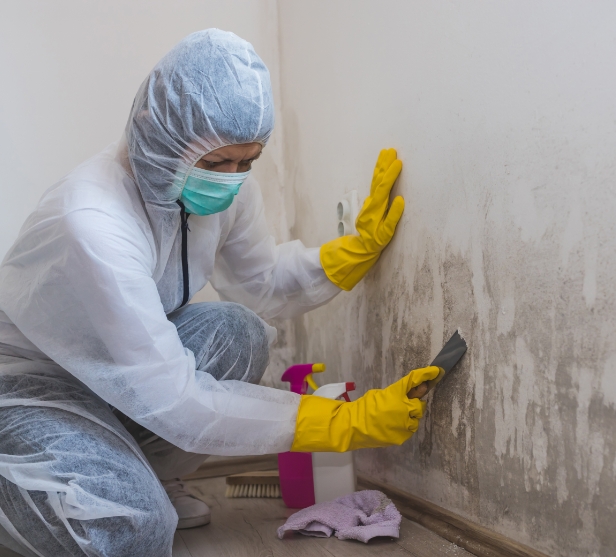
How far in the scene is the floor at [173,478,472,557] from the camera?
1.06 metres

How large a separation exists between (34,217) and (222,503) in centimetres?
80

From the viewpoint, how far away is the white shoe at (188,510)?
1.32m

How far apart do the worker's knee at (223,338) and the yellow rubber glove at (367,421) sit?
26cm

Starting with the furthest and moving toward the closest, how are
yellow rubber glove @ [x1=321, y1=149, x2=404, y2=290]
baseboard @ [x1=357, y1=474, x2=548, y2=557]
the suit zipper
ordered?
→ 1. yellow rubber glove @ [x1=321, y1=149, x2=404, y2=290]
2. the suit zipper
3. baseboard @ [x1=357, y1=474, x2=548, y2=557]

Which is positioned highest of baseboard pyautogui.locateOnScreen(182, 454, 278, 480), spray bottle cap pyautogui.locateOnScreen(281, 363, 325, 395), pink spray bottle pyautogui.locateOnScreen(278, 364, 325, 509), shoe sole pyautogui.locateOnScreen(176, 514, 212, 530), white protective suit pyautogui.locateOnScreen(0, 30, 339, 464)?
white protective suit pyautogui.locateOnScreen(0, 30, 339, 464)

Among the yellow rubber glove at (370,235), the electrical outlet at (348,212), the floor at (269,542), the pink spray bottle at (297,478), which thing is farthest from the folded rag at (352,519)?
the electrical outlet at (348,212)

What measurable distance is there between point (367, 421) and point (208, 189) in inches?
19.5

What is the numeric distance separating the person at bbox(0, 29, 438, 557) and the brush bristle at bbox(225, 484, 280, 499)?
432 mm

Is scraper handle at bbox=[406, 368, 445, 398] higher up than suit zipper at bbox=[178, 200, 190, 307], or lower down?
lower down

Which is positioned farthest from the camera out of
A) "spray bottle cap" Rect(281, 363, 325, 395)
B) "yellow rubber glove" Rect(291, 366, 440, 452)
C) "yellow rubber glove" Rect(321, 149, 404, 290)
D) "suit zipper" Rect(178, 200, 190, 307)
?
"spray bottle cap" Rect(281, 363, 325, 395)

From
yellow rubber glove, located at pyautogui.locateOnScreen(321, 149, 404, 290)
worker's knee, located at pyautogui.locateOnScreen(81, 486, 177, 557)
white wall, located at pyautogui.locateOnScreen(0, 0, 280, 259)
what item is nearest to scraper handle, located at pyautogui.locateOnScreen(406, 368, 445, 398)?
yellow rubber glove, located at pyautogui.locateOnScreen(321, 149, 404, 290)

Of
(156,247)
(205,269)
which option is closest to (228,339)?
(205,269)

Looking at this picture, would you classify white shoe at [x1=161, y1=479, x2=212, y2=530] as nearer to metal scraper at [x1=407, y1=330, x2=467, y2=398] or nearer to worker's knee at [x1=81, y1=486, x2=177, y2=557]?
worker's knee at [x1=81, y1=486, x2=177, y2=557]

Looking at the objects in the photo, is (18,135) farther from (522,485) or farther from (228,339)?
(522,485)
